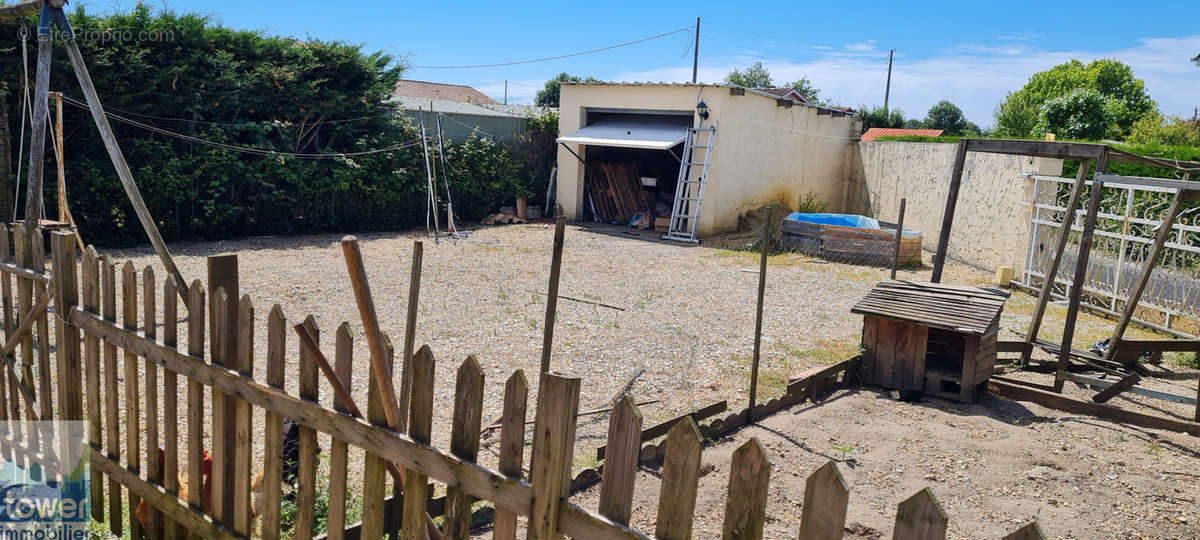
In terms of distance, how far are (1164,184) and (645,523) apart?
5.12m

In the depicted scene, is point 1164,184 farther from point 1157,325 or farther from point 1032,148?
point 1157,325

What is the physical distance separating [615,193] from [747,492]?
16974mm

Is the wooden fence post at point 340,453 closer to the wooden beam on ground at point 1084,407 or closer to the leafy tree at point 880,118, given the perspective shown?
the wooden beam on ground at point 1084,407

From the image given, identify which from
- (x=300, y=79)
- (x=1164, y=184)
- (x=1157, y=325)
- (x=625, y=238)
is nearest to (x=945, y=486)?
(x=1164, y=184)

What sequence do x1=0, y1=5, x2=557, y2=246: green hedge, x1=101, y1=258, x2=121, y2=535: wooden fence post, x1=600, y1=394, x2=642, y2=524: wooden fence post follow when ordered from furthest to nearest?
1. x1=0, y1=5, x2=557, y2=246: green hedge
2. x1=101, y1=258, x2=121, y2=535: wooden fence post
3. x1=600, y1=394, x2=642, y2=524: wooden fence post

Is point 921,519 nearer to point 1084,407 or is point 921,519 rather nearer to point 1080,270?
point 1084,407

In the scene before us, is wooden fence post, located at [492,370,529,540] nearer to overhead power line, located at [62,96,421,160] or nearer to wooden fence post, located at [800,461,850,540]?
wooden fence post, located at [800,461,850,540]

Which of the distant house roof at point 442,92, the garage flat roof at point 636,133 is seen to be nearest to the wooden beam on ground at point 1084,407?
the garage flat roof at point 636,133

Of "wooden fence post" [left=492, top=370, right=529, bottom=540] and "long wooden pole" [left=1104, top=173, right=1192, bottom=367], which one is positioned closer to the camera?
"wooden fence post" [left=492, top=370, right=529, bottom=540]

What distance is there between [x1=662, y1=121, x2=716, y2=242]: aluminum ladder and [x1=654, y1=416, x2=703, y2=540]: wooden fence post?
46.1 ft

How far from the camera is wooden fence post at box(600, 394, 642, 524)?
169 centimetres

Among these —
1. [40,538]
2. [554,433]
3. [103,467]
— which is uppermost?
[554,433]

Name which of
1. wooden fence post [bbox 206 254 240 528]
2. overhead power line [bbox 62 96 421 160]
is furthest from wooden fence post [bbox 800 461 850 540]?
overhead power line [bbox 62 96 421 160]

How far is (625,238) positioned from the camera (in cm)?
1560
